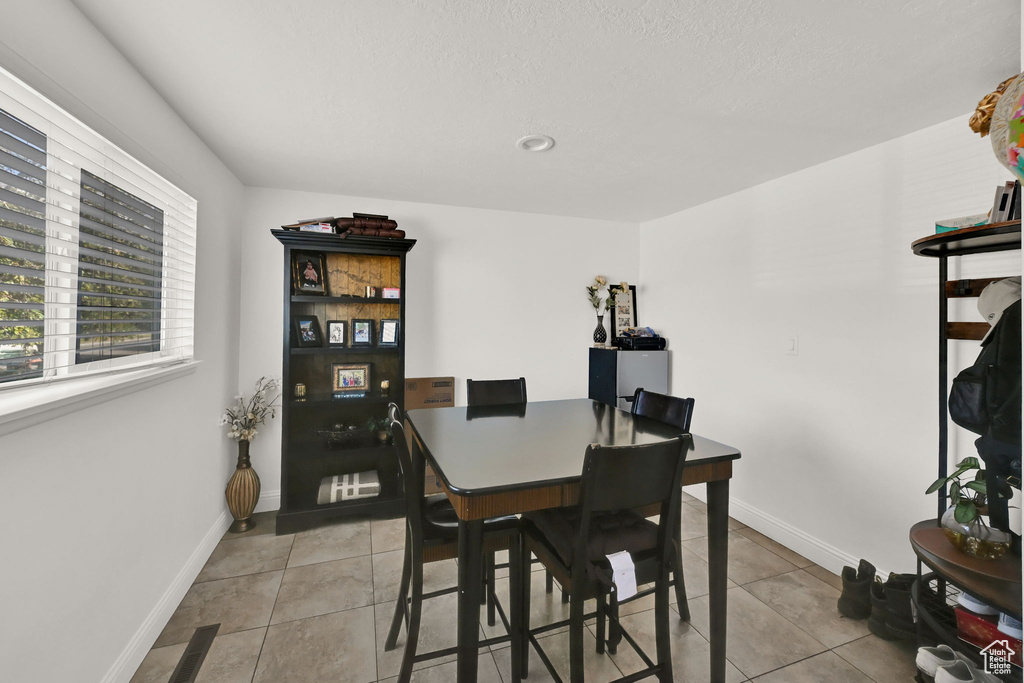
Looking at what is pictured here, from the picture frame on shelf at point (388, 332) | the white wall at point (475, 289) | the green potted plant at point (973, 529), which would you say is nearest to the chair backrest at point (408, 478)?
the picture frame on shelf at point (388, 332)

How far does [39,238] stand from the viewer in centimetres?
124

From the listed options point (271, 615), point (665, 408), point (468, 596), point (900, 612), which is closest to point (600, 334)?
point (665, 408)

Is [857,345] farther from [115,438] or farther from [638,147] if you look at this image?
[115,438]

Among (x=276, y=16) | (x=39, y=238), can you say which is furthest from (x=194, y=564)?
(x=276, y=16)

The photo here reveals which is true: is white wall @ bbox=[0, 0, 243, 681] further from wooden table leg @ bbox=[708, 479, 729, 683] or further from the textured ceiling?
wooden table leg @ bbox=[708, 479, 729, 683]

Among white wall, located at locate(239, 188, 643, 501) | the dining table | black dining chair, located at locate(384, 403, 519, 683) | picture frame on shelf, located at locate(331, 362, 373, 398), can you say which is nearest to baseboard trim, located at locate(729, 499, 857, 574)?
the dining table

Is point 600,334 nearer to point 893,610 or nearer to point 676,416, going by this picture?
point 676,416

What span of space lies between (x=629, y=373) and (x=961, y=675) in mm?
2412

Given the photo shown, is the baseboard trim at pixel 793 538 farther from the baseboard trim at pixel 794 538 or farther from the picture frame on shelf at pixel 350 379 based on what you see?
the picture frame on shelf at pixel 350 379

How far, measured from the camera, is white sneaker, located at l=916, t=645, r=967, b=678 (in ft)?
5.14

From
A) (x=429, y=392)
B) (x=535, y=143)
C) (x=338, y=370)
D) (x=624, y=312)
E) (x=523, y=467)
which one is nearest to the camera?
(x=523, y=467)

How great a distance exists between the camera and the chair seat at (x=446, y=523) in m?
1.64

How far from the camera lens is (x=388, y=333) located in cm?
326

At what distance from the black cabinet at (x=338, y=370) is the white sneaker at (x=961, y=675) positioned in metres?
2.82
